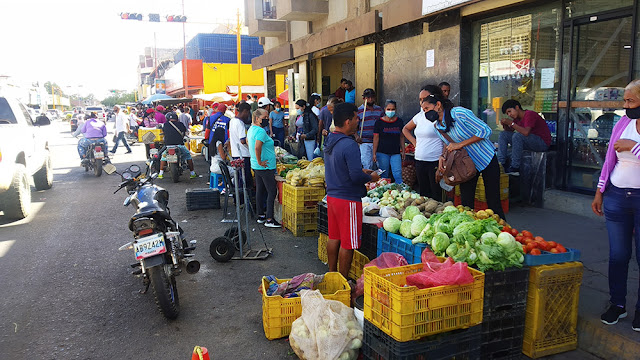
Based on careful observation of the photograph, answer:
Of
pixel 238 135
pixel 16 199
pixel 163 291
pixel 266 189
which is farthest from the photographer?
pixel 16 199

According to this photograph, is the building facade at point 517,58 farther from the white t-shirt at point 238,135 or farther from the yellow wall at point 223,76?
the yellow wall at point 223,76

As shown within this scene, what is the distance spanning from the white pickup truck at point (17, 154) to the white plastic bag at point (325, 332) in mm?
7481

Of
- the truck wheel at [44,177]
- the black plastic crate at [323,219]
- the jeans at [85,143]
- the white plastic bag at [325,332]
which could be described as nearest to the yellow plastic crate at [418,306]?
the white plastic bag at [325,332]

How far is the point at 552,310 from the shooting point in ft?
12.8

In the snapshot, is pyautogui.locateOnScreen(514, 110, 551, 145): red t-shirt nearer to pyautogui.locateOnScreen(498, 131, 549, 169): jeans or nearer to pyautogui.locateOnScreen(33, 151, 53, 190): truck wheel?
pyautogui.locateOnScreen(498, 131, 549, 169): jeans

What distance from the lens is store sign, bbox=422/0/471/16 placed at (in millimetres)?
8305

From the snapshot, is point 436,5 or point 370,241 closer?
point 370,241

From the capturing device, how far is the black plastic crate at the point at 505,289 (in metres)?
3.70

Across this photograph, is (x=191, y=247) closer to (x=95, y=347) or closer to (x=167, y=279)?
(x=167, y=279)

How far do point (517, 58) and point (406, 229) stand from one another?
5.55m

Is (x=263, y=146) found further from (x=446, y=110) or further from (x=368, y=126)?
(x=446, y=110)

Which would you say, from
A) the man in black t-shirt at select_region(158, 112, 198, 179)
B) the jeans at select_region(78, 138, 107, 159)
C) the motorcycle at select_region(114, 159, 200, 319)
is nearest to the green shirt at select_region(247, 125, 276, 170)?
the motorcycle at select_region(114, 159, 200, 319)

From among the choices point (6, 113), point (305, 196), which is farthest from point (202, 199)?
point (6, 113)

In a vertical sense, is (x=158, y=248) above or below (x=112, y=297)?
above
